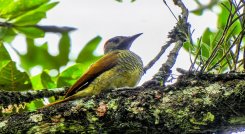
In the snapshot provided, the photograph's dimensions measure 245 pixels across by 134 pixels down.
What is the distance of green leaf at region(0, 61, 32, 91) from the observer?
354cm

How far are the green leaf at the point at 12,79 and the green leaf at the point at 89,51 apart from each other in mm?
704

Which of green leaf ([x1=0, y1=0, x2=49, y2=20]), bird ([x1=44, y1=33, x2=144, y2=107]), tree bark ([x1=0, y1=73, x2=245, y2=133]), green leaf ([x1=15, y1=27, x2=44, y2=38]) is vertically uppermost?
green leaf ([x1=0, y1=0, x2=49, y2=20])

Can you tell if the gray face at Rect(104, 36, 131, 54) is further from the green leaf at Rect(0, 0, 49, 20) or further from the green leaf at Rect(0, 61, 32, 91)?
the green leaf at Rect(0, 61, 32, 91)

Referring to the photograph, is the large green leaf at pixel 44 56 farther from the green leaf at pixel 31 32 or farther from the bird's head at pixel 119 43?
the bird's head at pixel 119 43

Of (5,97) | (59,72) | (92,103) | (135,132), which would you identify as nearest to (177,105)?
(135,132)

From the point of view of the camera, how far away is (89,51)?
4254 mm

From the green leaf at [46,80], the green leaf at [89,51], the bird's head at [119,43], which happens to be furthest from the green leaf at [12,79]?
the bird's head at [119,43]

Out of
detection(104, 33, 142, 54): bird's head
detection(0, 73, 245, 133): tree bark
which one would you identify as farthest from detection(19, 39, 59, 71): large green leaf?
detection(104, 33, 142, 54): bird's head

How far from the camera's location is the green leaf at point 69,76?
3.93 metres

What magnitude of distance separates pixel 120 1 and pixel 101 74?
0.69 m

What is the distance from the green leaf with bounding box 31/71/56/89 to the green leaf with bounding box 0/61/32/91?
24 centimetres

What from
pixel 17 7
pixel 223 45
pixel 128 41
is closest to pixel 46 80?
pixel 17 7

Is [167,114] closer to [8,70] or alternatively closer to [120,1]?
[8,70]

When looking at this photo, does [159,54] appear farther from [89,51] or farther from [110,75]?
[89,51]
